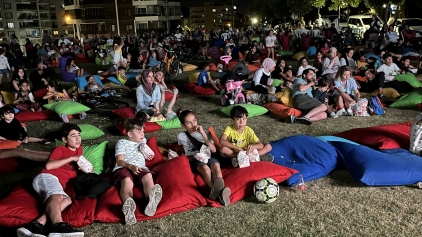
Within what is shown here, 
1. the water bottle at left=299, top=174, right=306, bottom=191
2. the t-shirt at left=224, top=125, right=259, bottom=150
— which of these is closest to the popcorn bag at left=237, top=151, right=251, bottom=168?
the t-shirt at left=224, top=125, right=259, bottom=150

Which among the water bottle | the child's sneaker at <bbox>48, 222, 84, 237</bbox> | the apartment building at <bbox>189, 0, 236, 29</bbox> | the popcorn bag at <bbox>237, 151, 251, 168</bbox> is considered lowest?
the water bottle

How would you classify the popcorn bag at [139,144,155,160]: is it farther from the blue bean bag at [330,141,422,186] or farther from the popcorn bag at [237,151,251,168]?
the blue bean bag at [330,141,422,186]

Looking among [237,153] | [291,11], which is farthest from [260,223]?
[291,11]

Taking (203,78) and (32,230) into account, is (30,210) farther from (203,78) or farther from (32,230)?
(203,78)

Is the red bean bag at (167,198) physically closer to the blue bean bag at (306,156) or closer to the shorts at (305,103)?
the blue bean bag at (306,156)

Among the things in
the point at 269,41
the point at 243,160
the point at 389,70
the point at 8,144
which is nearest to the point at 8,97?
the point at 8,144

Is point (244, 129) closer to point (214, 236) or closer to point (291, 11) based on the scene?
point (214, 236)

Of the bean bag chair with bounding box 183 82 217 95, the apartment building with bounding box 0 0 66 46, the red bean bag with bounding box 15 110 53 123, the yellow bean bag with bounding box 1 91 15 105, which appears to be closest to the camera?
the red bean bag with bounding box 15 110 53 123

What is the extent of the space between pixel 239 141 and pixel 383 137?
2.05m

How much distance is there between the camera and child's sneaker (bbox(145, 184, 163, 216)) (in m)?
3.76

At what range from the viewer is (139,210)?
152 inches

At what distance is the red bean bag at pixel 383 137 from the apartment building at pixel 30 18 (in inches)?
3000

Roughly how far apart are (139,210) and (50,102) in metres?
5.56

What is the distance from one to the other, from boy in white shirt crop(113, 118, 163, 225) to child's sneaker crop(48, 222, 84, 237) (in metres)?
0.47
